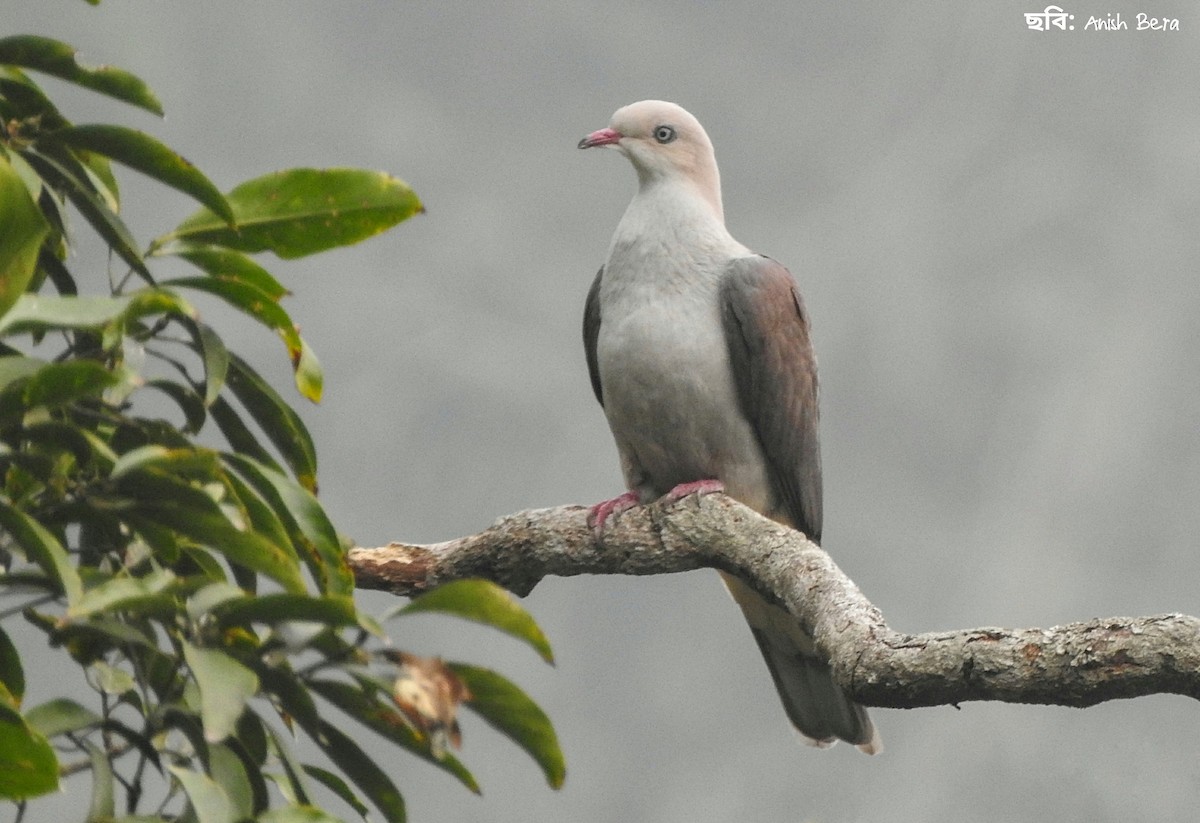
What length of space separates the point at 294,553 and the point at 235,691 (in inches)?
18.7

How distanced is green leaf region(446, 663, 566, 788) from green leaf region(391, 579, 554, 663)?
0.06 metres

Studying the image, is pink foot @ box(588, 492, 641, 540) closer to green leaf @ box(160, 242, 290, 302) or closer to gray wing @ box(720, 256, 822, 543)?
gray wing @ box(720, 256, 822, 543)

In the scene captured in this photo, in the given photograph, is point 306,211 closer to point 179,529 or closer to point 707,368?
point 179,529

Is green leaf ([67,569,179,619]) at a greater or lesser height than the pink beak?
lesser

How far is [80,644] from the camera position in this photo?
1.97m

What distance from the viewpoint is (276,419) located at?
2422mm

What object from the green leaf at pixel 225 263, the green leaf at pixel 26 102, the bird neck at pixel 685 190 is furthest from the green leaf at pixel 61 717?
the bird neck at pixel 685 190

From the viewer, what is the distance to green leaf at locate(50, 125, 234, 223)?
212 centimetres

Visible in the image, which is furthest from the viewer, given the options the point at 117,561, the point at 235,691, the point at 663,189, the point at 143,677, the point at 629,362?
the point at 663,189

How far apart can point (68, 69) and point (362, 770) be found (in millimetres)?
1149

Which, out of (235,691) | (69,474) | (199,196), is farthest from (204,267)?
(235,691)

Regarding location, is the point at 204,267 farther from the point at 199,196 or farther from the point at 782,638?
the point at 782,638

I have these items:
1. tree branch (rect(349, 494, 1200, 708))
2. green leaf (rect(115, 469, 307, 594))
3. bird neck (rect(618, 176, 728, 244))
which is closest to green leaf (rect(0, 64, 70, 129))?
green leaf (rect(115, 469, 307, 594))

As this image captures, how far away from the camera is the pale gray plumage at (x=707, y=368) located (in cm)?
383
